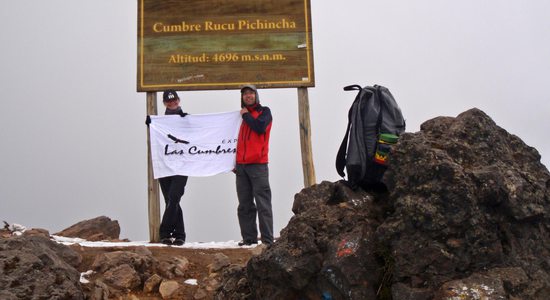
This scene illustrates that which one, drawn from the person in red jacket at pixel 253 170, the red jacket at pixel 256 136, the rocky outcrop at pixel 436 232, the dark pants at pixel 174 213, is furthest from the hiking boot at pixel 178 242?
the rocky outcrop at pixel 436 232

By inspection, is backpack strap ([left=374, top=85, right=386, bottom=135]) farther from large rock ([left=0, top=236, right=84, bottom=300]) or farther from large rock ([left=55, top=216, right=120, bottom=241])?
large rock ([left=55, top=216, right=120, bottom=241])

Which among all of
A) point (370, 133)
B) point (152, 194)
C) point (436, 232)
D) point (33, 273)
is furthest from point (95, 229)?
point (436, 232)

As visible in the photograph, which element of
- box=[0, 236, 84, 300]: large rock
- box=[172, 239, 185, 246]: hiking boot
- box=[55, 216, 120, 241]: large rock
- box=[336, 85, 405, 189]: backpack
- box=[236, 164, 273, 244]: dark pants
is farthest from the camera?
box=[55, 216, 120, 241]: large rock

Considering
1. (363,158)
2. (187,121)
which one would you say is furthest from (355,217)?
(187,121)

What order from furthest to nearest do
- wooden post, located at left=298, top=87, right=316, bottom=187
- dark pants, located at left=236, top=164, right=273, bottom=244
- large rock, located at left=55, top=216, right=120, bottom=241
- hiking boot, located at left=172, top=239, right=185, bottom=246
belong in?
large rock, located at left=55, top=216, right=120, bottom=241 < wooden post, located at left=298, top=87, right=316, bottom=187 < hiking boot, located at left=172, top=239, right=185, bottom=246 < dark pants, located at left=236, top=164, right=273, bottom=244

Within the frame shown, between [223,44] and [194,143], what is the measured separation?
79.1 inches

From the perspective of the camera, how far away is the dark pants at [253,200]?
29.3 feet

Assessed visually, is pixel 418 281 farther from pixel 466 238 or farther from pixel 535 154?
pixel 535 154

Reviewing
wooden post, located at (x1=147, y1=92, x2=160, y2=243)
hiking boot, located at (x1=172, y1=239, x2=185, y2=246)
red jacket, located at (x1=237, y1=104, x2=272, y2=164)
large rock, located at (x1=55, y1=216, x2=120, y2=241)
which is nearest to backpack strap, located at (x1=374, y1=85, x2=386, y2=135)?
red jacket, located at (x1=237, y1=104, x2=272, y2=164)

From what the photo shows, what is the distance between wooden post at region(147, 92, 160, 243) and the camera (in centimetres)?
1025

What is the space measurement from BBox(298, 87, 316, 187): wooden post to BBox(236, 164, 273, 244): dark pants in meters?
1.48

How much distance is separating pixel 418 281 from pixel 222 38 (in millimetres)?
7667

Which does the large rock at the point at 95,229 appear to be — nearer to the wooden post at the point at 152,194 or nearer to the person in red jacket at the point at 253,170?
the wooden post at the point at 152,194

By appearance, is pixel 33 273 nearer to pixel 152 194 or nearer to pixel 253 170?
pixel 253 170
